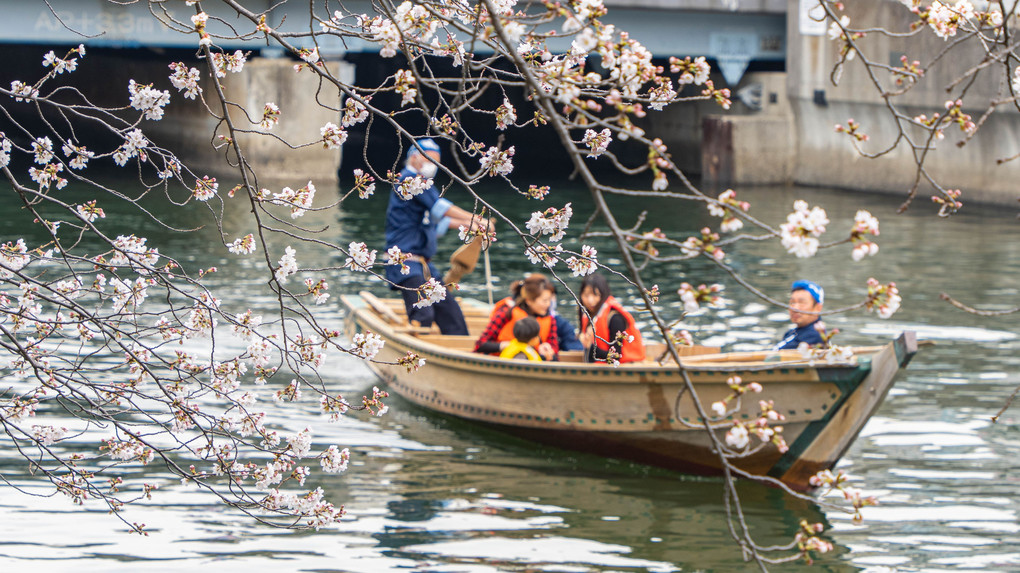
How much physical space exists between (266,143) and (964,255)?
14.5 meters

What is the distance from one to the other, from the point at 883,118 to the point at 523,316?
17855 millimetres

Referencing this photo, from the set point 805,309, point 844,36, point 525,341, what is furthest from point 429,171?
point 844,36

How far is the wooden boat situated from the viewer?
8.01m

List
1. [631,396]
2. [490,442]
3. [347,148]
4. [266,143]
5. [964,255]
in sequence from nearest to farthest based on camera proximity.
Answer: [631,396]
[490,442]
[964,255]
[266,143]
[347,148]

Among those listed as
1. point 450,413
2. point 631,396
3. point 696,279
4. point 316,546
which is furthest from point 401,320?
point 696,279

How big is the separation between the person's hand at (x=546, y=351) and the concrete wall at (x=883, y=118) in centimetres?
1435

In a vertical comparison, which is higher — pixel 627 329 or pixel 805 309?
pixel 805 309

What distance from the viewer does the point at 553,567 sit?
7031 millimetres

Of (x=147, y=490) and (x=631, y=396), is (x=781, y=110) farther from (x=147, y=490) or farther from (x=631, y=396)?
(x=147, y=490)

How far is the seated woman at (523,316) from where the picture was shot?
9.70 metres

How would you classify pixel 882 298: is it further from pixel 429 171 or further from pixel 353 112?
pixel 429 171

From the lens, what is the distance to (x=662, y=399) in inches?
339

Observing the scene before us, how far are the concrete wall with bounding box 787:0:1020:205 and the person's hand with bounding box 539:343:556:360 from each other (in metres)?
14.3

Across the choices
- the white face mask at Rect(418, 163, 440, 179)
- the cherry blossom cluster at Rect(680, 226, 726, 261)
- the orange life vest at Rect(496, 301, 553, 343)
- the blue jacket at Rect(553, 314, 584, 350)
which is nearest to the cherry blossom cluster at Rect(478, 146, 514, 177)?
the white face mask at Rect(418, 163, 440, 179)
